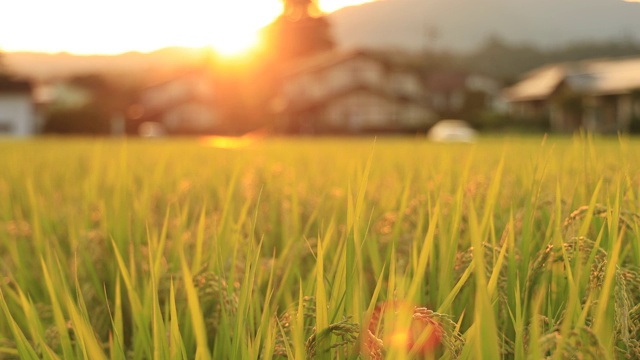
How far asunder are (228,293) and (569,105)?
36.6 m

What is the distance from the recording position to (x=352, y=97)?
43.7m

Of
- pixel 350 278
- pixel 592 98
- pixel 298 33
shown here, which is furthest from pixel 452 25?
pixel 350 278

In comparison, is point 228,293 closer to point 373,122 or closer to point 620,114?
point 620,114

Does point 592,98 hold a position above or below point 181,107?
below

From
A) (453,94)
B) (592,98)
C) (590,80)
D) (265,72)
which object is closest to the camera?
(592,98)

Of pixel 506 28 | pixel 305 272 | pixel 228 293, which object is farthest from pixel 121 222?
pixel 506 28

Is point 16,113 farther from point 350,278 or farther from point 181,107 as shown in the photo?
point 350,278

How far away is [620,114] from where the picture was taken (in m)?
36.5

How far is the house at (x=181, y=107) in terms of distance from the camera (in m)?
51.1

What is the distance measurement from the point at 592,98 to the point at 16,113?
3314 centimetres

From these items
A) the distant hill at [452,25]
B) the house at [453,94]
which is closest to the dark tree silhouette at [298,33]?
the house at [453,94]

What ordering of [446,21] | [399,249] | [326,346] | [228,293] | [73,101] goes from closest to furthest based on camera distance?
1. [326,346]
2. [228,293]
3. [399,249]
4. [73,101]
5. [446,21]

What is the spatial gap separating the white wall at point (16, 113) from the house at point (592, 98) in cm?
2862

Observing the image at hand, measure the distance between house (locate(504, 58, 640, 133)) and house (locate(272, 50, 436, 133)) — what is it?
693 cm
